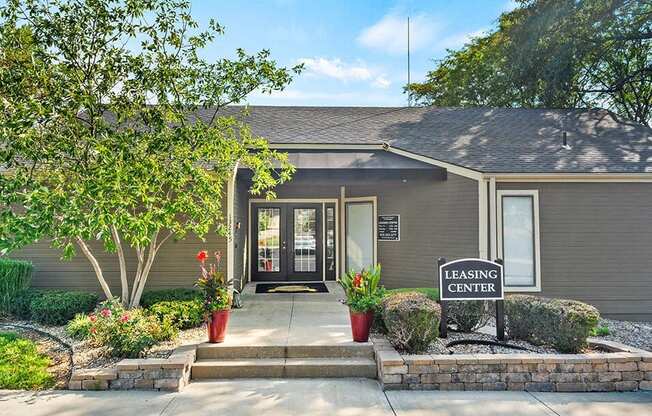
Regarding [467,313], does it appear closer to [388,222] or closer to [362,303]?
[362,303]

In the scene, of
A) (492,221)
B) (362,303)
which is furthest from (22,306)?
(492,221)

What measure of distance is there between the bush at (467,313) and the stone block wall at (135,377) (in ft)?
12.1

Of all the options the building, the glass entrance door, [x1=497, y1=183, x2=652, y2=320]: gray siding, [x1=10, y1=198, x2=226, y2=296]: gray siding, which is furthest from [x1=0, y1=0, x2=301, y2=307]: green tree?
[x1=497, y1=183, x2=652, y2=320]: gray siding

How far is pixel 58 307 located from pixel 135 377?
2.98 meters

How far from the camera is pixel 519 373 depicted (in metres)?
4.59

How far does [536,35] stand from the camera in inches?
587

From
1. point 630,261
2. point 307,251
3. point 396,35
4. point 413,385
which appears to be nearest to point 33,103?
point 413,385

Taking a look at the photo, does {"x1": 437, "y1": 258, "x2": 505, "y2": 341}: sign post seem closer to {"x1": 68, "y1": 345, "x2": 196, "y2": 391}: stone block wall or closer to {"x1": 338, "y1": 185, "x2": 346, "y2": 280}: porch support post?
{"x1": 68, "y1": 345, "x2": 196, "y2": 391}: stone block wall

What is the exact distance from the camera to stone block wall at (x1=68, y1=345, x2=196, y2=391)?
4.49m

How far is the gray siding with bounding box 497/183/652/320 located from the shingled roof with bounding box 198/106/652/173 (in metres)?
0.49

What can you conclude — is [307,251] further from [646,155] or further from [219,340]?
[646,155]

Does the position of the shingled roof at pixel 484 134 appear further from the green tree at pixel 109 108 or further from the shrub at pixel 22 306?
the shrub at pixel 22 306

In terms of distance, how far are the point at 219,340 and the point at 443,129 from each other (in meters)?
8.00

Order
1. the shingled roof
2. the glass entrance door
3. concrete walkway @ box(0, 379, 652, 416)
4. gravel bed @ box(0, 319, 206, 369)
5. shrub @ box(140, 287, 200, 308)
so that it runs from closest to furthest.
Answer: concrete walkway @ box(0, 379, 652, 416)
gravel bed @ box(0, 319, 206, 369)
shrub @ box(140, 287, 200, 308)
the shingled roof
the glass entrance door
